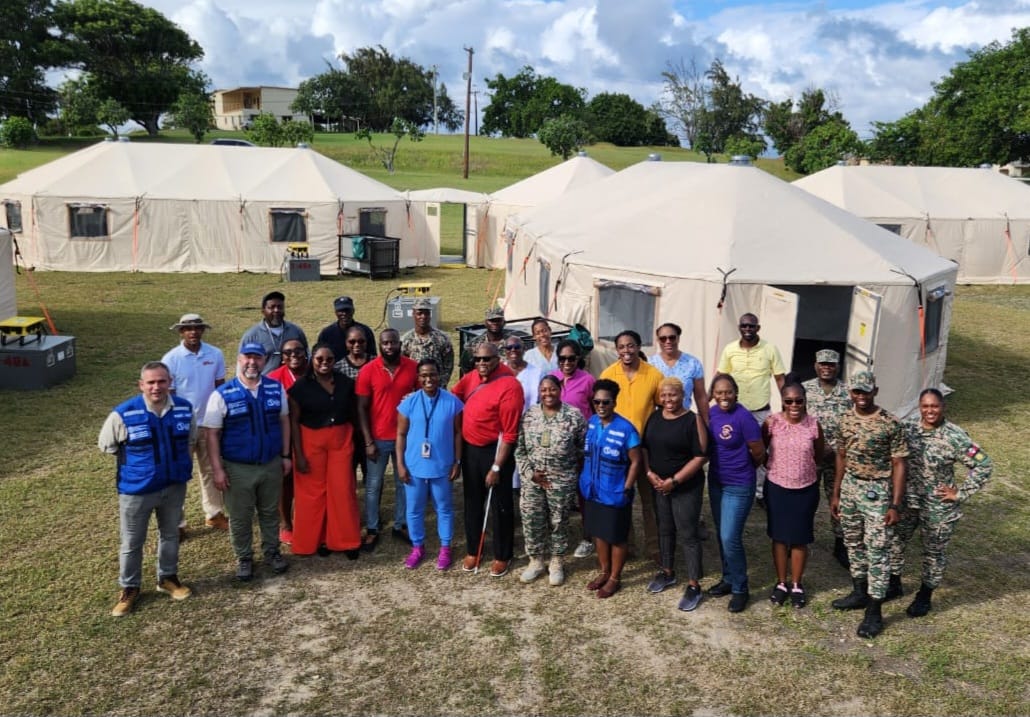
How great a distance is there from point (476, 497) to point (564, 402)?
98cm

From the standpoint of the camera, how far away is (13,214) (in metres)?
21.5

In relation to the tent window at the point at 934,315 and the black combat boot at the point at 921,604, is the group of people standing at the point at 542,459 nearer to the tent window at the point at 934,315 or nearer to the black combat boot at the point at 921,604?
the black combat boot at the point at 921,604

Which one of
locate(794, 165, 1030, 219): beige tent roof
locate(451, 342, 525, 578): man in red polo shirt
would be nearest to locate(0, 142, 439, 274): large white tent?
locate(794, 165, 1030, 219): beige tent roof

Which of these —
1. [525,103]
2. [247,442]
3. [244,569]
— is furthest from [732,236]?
[525,103]

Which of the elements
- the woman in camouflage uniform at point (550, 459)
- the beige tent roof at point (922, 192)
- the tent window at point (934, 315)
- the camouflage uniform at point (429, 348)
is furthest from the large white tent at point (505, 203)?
the woman in camouflage uniform at point (550, 459)

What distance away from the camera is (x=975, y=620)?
5.64 m

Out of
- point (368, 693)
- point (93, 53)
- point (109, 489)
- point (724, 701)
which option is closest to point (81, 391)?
point (109, 489)

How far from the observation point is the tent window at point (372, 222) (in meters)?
22.4

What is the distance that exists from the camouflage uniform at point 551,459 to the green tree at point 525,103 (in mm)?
76102

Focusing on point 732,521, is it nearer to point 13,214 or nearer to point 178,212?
point 178,212

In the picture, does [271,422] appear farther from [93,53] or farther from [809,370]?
→ [93,53]

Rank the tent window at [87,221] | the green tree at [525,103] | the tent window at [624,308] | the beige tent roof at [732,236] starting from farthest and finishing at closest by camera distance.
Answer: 1. the green tree at [525,103]
2. the tent window at [87,221]
3. the tent window at [624,308]
4. the beige tent roof at [732,236]

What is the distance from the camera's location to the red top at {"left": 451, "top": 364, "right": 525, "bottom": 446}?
582cm

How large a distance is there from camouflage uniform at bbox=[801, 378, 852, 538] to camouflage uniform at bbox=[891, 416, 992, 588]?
0.71 metres
